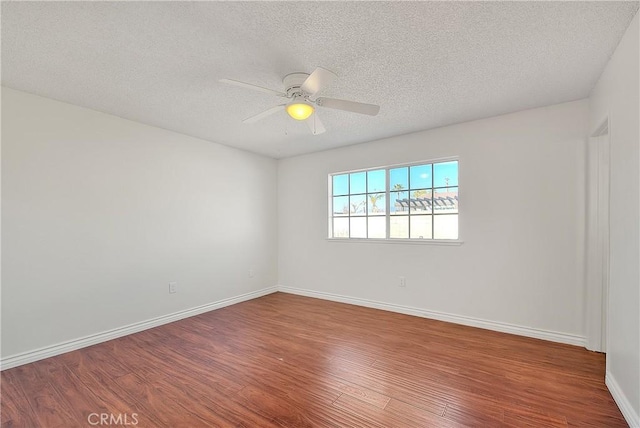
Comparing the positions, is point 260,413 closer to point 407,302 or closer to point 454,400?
point 454,400

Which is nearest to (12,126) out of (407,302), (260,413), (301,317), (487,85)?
(260,413)

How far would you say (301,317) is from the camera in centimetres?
364

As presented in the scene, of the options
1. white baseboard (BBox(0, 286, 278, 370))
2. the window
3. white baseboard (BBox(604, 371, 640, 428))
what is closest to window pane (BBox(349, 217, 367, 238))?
the window

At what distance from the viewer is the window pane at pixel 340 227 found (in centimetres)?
447

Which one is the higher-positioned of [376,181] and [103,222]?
[376,181]

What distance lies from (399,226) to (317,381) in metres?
2.37

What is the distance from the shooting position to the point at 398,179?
395 centimetres

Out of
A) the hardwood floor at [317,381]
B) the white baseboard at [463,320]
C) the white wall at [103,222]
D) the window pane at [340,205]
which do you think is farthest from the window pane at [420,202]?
the white wall at [103,222]

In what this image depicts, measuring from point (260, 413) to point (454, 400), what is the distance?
131 cm

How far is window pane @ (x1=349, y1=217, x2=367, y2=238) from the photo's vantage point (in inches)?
168

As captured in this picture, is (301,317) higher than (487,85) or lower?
lower

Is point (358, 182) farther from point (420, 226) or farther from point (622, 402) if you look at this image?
point (622, 402)

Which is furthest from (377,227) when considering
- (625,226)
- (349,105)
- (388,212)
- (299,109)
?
(625,226)

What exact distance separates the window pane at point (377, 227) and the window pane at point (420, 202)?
0.45 metres
